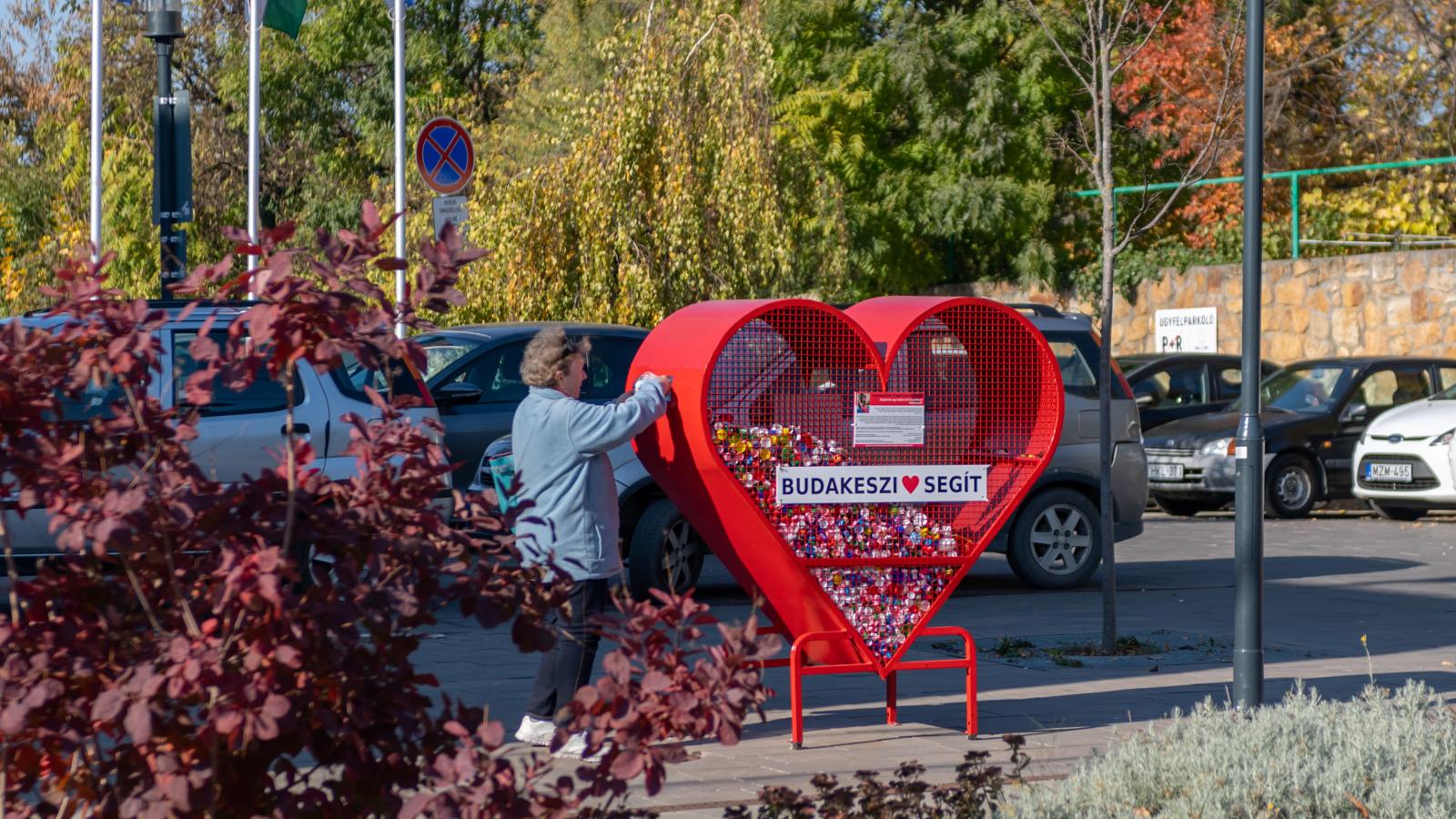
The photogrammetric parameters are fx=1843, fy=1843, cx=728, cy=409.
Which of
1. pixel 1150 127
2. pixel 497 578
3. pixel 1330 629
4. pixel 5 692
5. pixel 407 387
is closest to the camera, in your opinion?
pixel 5 692

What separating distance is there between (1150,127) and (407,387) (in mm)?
21282

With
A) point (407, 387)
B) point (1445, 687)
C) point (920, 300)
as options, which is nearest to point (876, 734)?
point (920, 300)

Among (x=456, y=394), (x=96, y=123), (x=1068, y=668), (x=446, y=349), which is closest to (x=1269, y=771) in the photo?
(x=1068, y=668)

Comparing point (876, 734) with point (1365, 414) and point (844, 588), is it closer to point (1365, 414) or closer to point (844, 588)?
point (844, 588)

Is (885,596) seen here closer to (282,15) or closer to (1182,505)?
(1182,505)

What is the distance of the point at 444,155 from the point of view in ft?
55.3

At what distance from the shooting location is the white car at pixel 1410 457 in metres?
18.8

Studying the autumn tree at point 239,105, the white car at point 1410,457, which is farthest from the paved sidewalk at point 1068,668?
the autumn tree at point 239,105

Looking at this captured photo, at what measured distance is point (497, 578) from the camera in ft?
12.2

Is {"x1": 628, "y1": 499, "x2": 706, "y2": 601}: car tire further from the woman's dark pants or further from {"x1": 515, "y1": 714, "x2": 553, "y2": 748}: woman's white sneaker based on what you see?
{"x1": 515, "y1": 714, "x2": 553, "y2": 748}: woman's white sneaker

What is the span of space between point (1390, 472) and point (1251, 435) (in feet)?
41.0

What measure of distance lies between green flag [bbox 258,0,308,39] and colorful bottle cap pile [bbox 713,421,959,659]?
51.1 feet

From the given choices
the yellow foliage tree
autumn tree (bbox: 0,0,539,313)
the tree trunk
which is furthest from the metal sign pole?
autumn tree (bbox: 0,0,539,313)

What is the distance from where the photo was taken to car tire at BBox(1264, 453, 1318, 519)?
2053 centimetres
